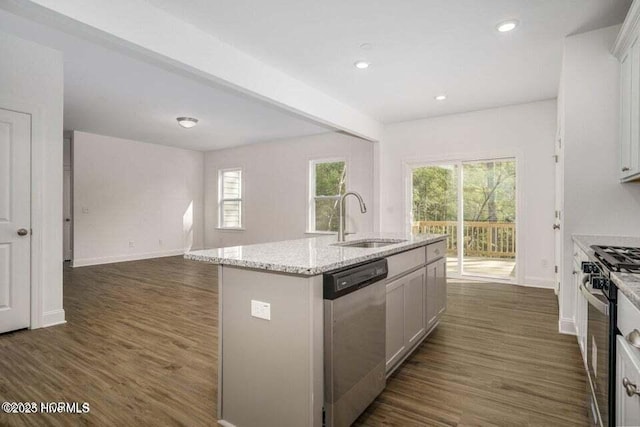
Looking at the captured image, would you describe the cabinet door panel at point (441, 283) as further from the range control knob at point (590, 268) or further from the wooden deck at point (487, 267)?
the wooden deck at point (487, 267)

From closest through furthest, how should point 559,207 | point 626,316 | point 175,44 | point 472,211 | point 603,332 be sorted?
point 626,316 → point 603,332 → point 175,44 → point 559,207 → point 472,211

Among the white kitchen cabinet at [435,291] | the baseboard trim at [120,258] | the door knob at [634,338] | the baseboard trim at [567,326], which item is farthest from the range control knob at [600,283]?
the baseboard trim at [120,258]

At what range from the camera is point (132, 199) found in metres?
7.57

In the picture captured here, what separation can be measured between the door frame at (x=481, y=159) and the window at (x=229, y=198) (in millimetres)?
4262

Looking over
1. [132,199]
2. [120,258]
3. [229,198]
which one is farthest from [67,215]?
[229,198]

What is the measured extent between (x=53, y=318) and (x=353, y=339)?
126 inches

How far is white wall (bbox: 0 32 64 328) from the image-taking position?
3154mm

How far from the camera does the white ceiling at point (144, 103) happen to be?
11.2 ft

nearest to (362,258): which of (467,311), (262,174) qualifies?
(467,311)

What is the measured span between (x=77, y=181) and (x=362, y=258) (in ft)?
22.8

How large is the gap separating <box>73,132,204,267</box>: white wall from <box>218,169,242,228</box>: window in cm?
64

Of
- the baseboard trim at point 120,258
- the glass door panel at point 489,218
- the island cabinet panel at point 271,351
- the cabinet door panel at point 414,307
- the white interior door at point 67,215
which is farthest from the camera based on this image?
the white interior door at point 67,215

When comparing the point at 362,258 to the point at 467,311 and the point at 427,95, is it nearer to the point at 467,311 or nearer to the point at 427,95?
the point at 467,311

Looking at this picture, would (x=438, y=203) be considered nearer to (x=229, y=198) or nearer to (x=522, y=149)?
(x=522, y=149)
